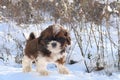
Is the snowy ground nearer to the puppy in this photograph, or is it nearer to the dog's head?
the puppy

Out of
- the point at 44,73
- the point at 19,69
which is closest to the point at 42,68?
the point at 44,73

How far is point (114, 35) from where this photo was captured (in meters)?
8.09

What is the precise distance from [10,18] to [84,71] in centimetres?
382

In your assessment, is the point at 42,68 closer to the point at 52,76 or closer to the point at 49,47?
the point at 52,76

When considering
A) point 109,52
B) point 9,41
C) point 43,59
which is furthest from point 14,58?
point 43,59

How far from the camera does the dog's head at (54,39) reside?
4801 millimetres

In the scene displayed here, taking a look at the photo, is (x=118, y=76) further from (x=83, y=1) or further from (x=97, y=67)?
(x=83, y=1)

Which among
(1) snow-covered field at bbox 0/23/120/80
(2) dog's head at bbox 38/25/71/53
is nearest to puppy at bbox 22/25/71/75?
(2) dog's head at bbox 38/25/71/53

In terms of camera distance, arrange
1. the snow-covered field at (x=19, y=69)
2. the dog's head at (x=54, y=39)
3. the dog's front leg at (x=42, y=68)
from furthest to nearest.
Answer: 1. the snow-covered field at (x=19, y=69)
2. the dog's front leg at (x=42, y=68)
3. the dog's head at (x=54, y=39)

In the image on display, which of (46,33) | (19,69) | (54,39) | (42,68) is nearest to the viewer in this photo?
(54,39)

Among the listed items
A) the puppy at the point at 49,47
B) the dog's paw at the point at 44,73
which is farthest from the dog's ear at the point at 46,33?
the dog's paw at the point at 44,73

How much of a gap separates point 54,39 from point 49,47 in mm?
147

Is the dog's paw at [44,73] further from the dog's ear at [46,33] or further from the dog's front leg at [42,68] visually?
the dog's ear at [46,33]

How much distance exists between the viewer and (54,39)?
4781 mm
